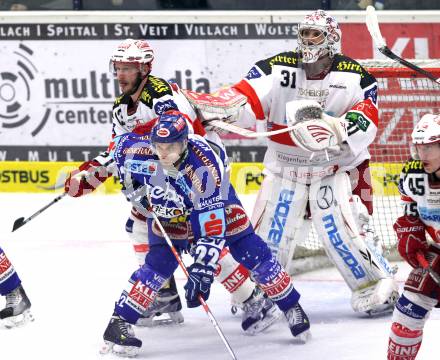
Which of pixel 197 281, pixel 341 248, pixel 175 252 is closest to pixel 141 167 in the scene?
pixel 175 252

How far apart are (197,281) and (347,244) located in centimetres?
124

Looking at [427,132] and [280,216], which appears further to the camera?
[280,216]

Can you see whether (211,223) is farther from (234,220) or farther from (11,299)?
(11,299)

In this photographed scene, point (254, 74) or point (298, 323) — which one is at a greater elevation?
point (254, 74)

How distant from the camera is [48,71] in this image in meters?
9.12

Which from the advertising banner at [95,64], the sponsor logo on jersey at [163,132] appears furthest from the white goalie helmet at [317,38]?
the advertising banner at [95,64]

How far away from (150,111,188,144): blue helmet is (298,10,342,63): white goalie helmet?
992 mm

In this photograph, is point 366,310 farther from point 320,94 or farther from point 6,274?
point 6,274

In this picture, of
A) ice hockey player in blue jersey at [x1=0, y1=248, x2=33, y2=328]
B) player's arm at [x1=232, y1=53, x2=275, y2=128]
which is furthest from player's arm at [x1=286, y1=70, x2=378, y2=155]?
ice hockey player in blue jersey at [x1=0, y1=248, x2=33, y2=328]

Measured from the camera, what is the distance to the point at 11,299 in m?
6.28

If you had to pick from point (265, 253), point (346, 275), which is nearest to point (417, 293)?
point (265, 253)

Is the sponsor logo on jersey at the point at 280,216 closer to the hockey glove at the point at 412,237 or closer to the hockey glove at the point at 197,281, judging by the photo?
the hockey glove at the point at 197,281

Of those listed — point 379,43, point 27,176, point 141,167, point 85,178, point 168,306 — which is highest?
point 379,43

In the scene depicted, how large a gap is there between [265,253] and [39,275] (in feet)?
6.36
